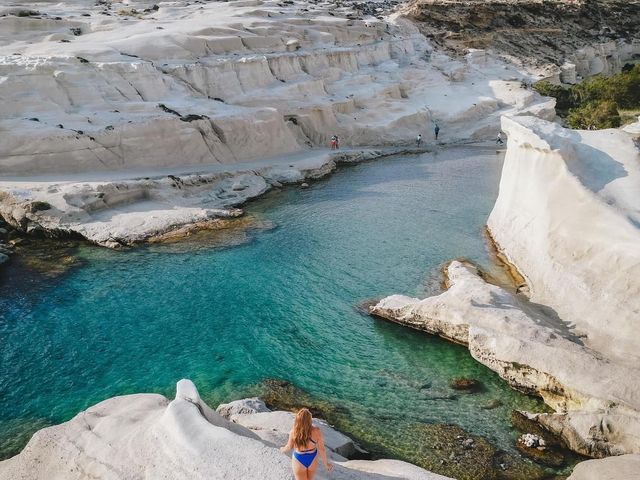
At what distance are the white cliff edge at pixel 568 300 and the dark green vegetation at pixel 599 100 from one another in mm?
13927

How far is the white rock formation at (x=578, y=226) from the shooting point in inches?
461

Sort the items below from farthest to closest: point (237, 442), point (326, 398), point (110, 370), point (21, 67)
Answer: point (21, 67)
point (110, 370)
point (326, 398)
point (237, 442)

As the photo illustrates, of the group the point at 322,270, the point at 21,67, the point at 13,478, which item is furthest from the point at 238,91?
the point at 13,478

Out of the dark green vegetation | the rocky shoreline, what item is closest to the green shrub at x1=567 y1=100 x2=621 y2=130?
the dark green vegetation

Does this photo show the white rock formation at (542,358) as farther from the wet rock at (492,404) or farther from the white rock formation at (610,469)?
the white rock formation at (610,469)

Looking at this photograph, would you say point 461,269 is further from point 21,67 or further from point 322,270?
point 21,67

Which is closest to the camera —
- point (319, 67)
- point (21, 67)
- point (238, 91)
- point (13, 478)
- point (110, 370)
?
point (13, 478)

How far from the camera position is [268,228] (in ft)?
70.9

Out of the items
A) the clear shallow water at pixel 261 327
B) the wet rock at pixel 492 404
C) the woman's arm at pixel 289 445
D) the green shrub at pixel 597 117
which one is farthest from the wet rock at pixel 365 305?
the green shrub at pixel 597 117

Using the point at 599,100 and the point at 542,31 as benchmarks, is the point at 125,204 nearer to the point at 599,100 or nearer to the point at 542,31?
the point at 599,100

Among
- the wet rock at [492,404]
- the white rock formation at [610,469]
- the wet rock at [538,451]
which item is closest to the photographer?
the white rock formation at [610,469]

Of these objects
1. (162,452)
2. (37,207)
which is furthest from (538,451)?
(37,207)

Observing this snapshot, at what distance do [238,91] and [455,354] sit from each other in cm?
2351

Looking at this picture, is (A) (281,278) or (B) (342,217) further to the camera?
(B) (342,217)
